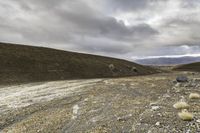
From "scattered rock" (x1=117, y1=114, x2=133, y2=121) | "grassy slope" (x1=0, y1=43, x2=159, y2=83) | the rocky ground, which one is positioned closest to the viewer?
the rocky ground

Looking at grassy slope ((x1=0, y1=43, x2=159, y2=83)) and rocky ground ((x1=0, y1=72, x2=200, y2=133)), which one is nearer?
rocky ground ((x1=0, y1=72, x2=200, y2=133))

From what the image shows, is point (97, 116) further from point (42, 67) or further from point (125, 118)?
point (42, 67)

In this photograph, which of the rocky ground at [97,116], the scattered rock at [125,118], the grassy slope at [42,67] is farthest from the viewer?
the grassy slope at [42,67]

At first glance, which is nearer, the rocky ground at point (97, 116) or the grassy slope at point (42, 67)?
the rocky ground at point (97, 116)

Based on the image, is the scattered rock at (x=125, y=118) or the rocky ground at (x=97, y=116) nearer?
the rocky ground at (x=97, y=116)

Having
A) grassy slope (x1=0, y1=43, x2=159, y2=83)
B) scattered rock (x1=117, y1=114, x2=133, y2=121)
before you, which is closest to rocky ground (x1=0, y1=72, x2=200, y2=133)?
scattered rock (x1=117, y1=114, x2=133, y2=121)

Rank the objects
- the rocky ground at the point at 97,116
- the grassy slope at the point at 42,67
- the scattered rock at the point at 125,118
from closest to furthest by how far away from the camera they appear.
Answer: the rocky ground at the point at 97,116 → the scattered rock at the point at 125,118 → the grassy slope at the point at 42,67

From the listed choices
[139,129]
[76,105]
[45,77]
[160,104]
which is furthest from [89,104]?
[45,77]

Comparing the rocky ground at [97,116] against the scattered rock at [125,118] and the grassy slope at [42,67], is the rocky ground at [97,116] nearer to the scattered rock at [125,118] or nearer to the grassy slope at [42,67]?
the scattered rock at [125,118]

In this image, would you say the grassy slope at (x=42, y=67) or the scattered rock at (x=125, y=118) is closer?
the scattered rock at (x=125, y=118)

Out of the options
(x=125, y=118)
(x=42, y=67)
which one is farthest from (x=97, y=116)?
(x=42, y=67)

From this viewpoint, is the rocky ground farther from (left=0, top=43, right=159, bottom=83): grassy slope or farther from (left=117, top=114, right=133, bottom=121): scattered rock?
(left=0, top=43, right=159, bottom=83): grassy slope

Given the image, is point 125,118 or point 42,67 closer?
point 125,118

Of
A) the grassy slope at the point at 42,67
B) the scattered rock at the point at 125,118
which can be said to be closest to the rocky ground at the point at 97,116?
the scattered rock at the point at 125,118
